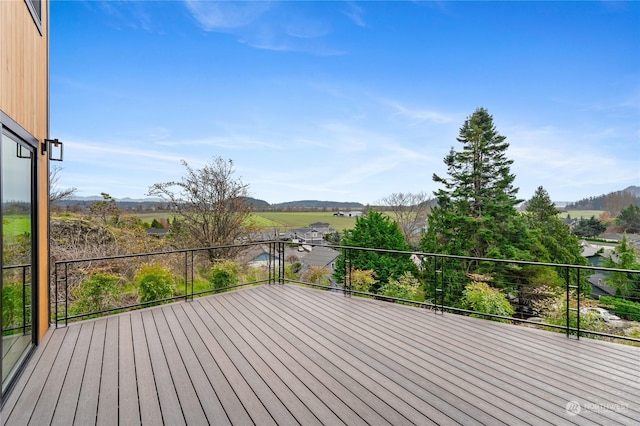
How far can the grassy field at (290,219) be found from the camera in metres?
8.34

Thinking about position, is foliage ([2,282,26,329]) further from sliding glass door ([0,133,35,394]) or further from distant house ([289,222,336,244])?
distant house ([289,222,336,244])

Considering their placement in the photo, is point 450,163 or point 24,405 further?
point 450,163

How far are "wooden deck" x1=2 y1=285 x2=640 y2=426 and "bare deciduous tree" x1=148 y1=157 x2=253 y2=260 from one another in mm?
4793

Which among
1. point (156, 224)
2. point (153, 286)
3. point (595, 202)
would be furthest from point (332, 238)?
point (595, 202)

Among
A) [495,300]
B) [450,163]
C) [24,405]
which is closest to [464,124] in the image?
[450,163]

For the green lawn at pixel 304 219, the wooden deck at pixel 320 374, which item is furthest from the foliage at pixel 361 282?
the green lawn at pixel 304 219

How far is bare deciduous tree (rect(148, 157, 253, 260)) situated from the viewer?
326 inches

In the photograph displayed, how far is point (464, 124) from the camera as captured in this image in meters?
17.3

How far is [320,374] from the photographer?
2367 mm

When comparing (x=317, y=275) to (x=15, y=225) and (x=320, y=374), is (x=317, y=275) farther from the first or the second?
(x=15, y=225)

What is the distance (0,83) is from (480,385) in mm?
3712

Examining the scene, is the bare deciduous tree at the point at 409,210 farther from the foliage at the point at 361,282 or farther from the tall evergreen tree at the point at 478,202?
the foliage at the point at 361,282

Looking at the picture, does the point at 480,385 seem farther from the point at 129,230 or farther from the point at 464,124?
the point at 464,124

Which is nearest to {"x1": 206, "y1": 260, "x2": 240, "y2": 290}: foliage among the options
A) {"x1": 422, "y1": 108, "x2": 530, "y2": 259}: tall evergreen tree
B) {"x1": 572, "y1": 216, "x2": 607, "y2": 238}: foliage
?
{"x1": 422, "y1": 108, "x2": 530, "y2": 259}: tall evergreen tree
